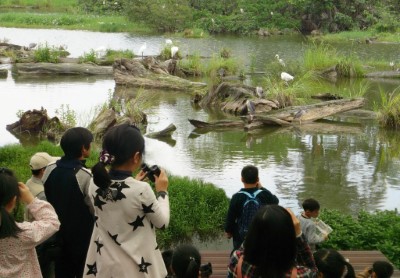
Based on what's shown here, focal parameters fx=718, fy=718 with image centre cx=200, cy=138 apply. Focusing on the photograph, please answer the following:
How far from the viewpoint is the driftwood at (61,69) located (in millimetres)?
17719

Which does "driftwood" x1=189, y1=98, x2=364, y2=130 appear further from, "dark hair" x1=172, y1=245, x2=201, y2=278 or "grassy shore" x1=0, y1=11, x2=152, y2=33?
"grassy shore" x1=0, y1=11, x2=152, y2=33

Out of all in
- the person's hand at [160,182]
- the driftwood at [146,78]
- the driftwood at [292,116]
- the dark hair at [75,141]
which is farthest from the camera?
the driftwood at [146,78]

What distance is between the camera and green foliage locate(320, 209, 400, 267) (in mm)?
5523

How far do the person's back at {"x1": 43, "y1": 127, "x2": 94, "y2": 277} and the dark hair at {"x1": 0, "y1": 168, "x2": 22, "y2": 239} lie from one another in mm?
738

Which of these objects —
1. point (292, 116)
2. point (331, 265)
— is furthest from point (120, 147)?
point (292, 116)

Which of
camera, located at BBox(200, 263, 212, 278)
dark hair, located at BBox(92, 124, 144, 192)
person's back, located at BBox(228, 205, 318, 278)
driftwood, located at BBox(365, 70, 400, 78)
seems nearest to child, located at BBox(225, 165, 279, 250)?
camera, located at BBox(200, 263, 212, 278)

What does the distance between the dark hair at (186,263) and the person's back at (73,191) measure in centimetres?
80

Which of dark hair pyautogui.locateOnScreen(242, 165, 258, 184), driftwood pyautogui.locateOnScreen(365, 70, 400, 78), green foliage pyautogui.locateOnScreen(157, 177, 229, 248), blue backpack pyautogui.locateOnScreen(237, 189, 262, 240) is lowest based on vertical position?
driftwood pyautogui.locateOnScreen(365, 70, 400, 78)

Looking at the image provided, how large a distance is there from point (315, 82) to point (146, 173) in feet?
46.1

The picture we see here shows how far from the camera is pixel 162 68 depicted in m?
17.2

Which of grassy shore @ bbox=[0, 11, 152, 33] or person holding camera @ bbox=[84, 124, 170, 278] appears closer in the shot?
person holding camera @ bbox=[84, 124, 170, 278]

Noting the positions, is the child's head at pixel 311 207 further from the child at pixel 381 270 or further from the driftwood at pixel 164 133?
the driftwood at pixel 164 133

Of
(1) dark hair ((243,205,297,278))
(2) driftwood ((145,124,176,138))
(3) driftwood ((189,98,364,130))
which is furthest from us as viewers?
(3) driftwood ((189,98,364,130))

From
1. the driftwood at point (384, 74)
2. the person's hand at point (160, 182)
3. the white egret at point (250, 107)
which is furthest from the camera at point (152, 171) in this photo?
the driftwood at point (384, 74)
